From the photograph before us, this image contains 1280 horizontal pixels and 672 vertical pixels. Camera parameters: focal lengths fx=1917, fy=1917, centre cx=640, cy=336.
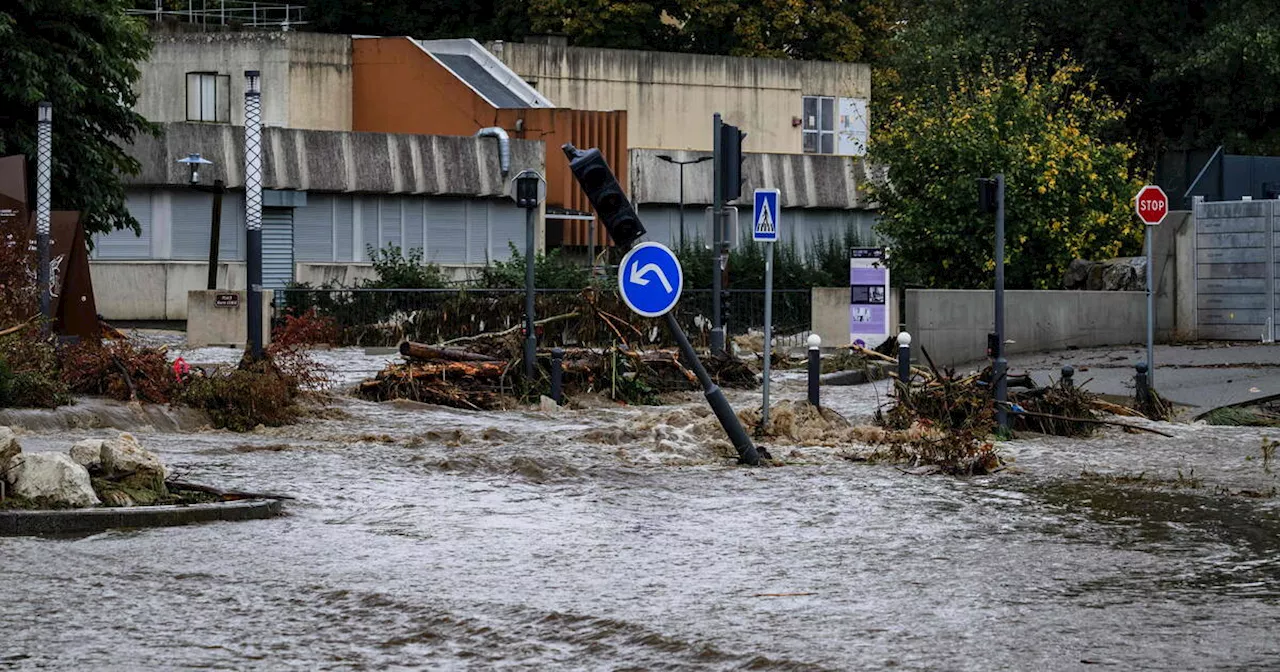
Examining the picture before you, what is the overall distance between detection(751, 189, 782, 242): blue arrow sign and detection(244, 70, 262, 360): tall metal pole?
20.7ft

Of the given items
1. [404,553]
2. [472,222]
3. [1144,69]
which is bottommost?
[404,553]

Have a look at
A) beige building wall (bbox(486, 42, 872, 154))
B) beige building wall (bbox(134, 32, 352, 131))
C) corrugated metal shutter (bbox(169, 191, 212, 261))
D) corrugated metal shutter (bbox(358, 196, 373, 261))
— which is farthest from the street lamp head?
beige building wall (bbox(486, 42, 872, 154))

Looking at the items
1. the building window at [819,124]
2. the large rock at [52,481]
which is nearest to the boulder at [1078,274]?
the large rock at [52,481]

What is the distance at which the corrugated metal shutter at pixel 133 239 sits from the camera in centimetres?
4484

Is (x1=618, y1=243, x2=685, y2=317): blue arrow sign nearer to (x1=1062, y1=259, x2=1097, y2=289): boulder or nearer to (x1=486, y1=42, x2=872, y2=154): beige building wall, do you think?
(x1=1062, y1=259, x2=1097, y2=289): boulder

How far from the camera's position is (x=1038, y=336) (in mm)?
32094

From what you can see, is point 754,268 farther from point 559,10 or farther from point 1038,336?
point 559,10

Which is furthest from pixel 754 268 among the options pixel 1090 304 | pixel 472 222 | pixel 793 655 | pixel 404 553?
pixel 793 655

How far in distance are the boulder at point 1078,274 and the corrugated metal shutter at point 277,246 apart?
19.4 meters

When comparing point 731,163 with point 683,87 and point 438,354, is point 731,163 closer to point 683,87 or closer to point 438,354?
point 438,354

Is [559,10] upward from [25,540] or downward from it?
upward

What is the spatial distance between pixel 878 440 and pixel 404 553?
8.35 metres

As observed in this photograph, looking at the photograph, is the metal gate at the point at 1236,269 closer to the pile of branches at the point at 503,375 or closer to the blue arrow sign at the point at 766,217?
the pile of branches at the point at 503,375

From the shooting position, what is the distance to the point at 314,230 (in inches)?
1849
